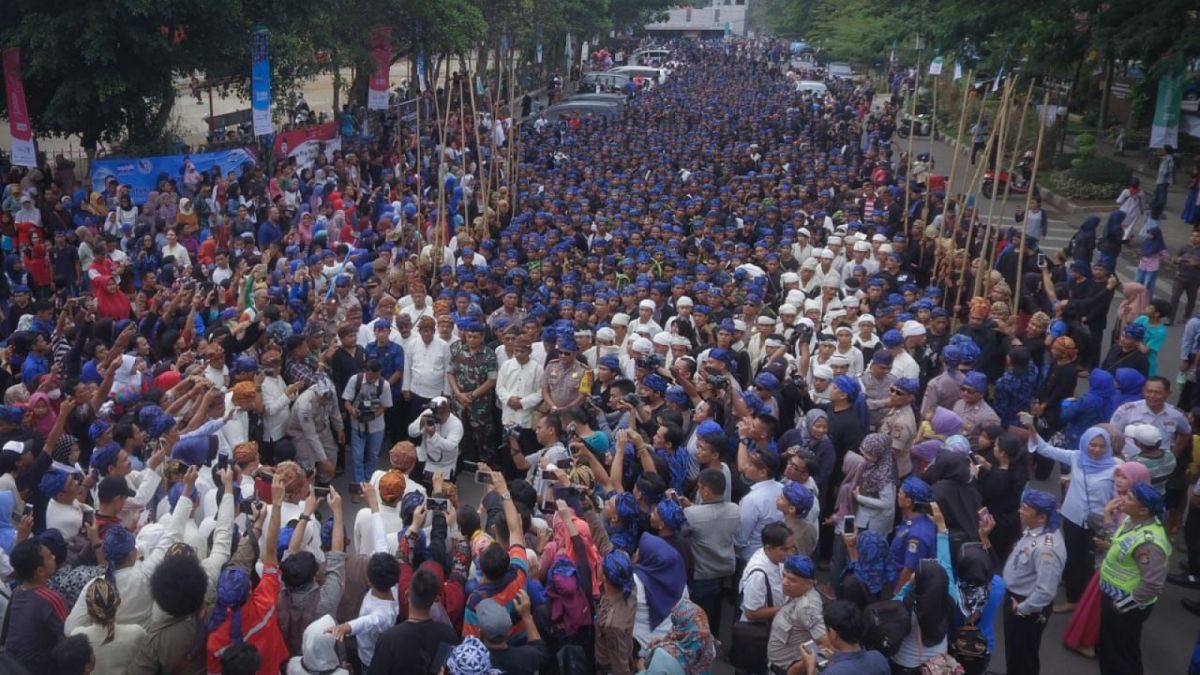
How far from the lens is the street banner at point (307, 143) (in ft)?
61.0

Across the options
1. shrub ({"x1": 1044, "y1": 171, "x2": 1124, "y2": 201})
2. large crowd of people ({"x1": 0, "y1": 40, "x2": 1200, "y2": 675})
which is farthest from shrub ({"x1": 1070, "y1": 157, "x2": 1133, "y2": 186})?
large crowd of people ({"x1": 0, "y1": 40, "x2": 1200, "y2": 675})

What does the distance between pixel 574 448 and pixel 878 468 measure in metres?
1.85

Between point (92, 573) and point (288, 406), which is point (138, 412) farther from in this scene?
point (92, 573)

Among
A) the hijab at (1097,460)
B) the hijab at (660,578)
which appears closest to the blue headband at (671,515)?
the hijab at (660,578)

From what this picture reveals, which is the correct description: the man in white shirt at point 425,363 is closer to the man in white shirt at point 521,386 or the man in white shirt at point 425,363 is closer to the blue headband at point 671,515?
the man in white shirt at point 521,386

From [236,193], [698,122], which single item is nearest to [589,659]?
[236,193]

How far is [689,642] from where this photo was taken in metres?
4.69

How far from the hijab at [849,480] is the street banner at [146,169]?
39.5 feet

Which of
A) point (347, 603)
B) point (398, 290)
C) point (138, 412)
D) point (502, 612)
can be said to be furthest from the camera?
point (398, 290)

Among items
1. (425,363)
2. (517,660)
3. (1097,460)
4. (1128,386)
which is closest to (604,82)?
(425,363)

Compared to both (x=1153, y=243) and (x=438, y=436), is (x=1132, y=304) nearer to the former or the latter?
(x=1153, y=243)

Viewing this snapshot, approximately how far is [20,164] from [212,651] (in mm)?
13210

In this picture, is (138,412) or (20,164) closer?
(138,412)

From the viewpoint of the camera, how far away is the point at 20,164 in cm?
1503
